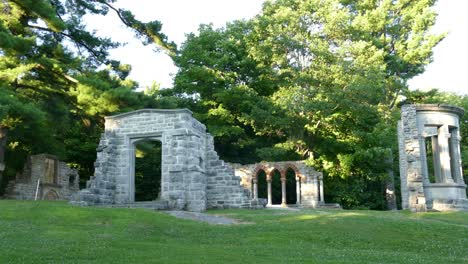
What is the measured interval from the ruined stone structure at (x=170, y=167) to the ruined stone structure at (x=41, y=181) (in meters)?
8.74

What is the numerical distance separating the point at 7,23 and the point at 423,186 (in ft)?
64.0

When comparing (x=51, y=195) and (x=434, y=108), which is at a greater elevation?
(x=434, y=108)

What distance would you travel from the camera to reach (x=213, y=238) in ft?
39.4

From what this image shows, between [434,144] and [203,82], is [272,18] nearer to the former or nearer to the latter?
[203,82]

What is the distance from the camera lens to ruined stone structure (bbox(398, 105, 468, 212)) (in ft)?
72.7

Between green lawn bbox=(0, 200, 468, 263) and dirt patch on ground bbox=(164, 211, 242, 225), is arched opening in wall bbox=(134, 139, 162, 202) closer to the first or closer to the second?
dirt patch on ground bbox=(164, 211, 242, 225)

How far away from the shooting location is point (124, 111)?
2200 centimetres

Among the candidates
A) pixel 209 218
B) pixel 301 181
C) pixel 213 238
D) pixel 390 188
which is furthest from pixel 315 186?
pixel 213 238

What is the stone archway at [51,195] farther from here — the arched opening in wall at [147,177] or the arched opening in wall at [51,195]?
the arched opening in wall at [147,177]

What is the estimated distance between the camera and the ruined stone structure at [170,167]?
18.6 m

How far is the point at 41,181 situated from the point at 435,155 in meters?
20.0

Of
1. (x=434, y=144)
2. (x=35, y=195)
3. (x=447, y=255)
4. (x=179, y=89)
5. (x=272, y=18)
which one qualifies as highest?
(x=272, y=18)

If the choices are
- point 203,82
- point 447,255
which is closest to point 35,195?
point 203,82

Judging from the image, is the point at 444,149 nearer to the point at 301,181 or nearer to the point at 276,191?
the point at 301,181
